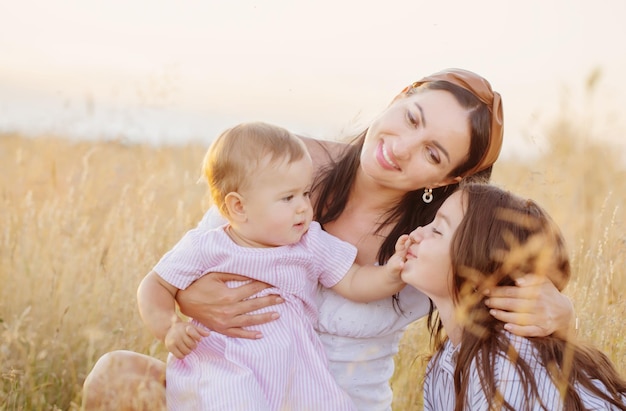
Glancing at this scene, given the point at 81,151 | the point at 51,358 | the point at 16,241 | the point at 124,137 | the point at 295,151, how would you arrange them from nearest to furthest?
the point at 295,151 < the point at 51,358 < the point at 16,241 < the point at 124,137 < the point at 81,151

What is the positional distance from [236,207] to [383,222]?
73 centimetres

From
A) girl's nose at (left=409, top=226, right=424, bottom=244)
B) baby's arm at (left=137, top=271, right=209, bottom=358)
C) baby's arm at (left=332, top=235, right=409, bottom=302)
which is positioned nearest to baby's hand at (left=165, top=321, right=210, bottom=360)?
baby's arm at (left=137, top=271, right=209, bottom=358)

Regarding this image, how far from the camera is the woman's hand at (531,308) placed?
2.30m

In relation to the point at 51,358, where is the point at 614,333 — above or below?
above

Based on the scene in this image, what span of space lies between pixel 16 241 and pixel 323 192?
204 cm

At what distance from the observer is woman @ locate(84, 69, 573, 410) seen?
247cm

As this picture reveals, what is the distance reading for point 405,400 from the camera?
10.1ft

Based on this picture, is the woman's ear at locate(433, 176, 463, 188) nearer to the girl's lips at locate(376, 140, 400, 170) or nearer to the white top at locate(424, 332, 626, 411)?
the girl's lips at locate(376, 140, 400, 170)

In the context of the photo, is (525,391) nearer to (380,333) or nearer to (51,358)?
(380,333)

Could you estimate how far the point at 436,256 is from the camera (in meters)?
2.43

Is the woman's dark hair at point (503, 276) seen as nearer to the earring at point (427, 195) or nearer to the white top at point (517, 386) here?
the white top at point (517, 386)

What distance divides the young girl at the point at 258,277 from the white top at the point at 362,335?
0.10m

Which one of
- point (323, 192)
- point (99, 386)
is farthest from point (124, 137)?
point (99, 386)

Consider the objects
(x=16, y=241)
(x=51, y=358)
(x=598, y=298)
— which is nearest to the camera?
(x=51, y=358)
